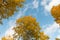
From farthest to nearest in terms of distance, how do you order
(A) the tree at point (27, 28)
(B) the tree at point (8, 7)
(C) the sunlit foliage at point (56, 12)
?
(A) the tree at point (27, 28) → (C) the sunlit foliage at point (56, 12) → (B) the tree at point (8, 7)

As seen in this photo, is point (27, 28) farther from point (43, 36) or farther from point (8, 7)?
point (8, 7)

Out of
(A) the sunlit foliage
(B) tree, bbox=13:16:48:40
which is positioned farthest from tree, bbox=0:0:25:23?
(B) tree, bbox=13:16:48:40

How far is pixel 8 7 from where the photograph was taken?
65.1 ft

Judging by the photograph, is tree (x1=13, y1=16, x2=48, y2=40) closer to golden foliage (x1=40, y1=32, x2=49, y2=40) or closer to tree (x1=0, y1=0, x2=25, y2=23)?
golden foliage (x1=40, y1=32, x2=49, y2=40)

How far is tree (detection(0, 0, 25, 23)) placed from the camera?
64.3ft

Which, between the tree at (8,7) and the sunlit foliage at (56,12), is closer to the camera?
the tree at (8,7)

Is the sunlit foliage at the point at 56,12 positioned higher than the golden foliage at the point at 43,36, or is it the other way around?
the golden foliage at the point at 43,36

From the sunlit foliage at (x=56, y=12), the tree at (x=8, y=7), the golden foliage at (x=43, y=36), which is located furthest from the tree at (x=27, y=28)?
the tree at (x=8, y=7)

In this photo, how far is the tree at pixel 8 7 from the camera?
19594 mm

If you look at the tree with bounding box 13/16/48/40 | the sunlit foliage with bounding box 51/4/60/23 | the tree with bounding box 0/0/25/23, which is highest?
the tree with bounding box 13/16/48/40

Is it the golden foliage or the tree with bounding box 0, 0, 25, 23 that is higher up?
the golden foliage

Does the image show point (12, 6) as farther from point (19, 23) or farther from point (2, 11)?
point (19, 23)

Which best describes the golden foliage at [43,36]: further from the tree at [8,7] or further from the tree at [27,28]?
the tree at [8,7]

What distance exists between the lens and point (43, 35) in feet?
144
